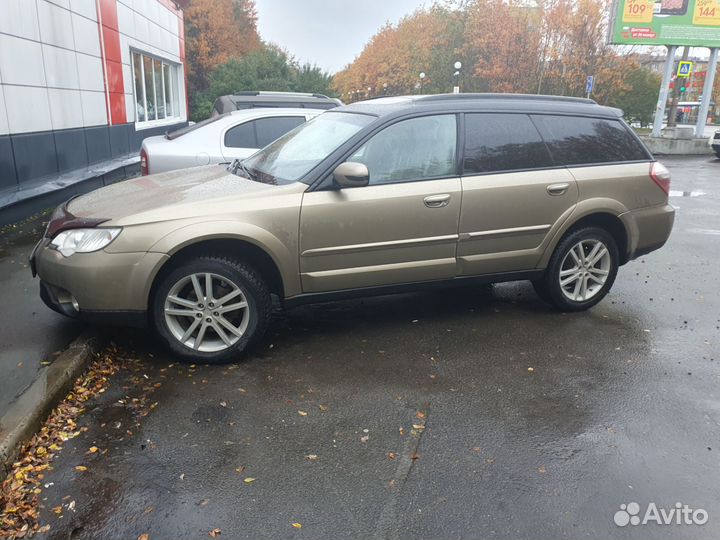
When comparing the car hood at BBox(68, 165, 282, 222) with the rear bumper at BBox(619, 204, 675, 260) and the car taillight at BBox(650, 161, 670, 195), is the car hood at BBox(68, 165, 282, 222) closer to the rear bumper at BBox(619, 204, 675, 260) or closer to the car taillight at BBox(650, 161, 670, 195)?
the rear bumper at BBox(619, 204, 675, 260)

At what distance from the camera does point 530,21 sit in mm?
38500

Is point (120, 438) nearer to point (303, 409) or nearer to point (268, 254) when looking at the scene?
point (303, 409)

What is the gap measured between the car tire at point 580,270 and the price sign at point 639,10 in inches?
921

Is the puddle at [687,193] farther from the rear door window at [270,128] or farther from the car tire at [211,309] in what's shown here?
the car tire at [211,309]

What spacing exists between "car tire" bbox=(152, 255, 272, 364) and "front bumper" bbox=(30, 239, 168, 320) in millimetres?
141

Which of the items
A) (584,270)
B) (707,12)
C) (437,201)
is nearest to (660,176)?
(584,270)

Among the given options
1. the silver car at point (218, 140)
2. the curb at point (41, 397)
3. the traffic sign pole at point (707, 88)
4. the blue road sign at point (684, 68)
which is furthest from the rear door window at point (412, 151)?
the blue road sign at point (684, 68)

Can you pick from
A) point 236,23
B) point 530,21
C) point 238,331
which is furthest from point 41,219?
point 236,23

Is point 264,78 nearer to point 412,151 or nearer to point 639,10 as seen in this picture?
point 639,10

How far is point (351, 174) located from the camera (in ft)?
13.2

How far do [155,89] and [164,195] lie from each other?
50.9ft

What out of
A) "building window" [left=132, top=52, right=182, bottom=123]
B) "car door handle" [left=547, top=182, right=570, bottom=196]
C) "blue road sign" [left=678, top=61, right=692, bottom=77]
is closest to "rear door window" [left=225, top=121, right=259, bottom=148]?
"car door handle" [left=547, top=182, right=570, bottom=196]

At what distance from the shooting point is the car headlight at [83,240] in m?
3.78

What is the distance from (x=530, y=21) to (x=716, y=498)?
40.9 m
